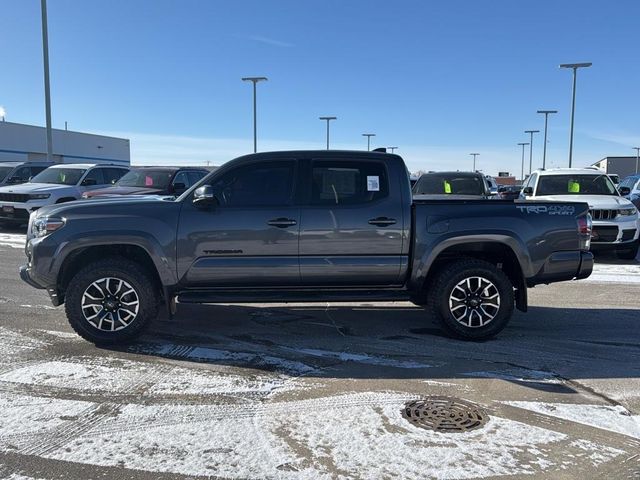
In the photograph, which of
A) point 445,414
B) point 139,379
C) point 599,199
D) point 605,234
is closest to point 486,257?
point 445,414

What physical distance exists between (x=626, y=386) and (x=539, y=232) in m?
1.67

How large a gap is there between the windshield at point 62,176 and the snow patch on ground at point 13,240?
180 centimetres

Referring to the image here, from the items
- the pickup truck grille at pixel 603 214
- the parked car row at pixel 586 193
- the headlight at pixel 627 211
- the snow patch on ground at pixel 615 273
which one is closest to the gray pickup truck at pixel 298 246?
the parked car row at pixel 586 193

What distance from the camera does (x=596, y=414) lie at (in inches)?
154

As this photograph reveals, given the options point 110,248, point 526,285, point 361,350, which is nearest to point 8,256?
point 110,248

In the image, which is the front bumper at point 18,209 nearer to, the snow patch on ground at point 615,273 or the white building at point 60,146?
the snow patch on ground at point 615,273

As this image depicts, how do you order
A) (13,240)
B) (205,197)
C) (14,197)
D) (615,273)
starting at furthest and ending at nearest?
(14,197) < (13,240) < (615,273) < (205,197)

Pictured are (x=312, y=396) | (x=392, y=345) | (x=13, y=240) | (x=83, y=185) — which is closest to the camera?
(x=312, y=396)

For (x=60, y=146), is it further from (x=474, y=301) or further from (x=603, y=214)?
(x=474, y=301)

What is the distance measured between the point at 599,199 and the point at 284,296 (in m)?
8.45

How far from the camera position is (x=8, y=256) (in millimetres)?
10914

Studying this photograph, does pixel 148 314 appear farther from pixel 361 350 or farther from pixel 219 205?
pixel 361 350

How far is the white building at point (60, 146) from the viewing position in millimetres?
46531

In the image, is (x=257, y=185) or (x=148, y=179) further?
(x=148, y=179)
